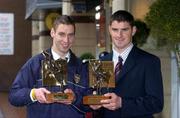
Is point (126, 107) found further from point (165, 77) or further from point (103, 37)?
point (103, 37)

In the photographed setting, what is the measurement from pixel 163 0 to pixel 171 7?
158mm

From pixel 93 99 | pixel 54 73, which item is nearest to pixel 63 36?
pixel 54 73

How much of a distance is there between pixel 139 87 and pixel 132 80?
0.08 meters

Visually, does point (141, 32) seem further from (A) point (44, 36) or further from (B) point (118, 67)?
(A) point (44, 36)

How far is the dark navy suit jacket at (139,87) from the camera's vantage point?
3861mm

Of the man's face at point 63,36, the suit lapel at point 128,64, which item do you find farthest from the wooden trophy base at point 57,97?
the suit lapel at point 128,64

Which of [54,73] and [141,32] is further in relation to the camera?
[141,32]

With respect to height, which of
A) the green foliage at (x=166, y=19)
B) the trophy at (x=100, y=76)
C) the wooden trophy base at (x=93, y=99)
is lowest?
the wooden trophy base at (x=93, y=99)

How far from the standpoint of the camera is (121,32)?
13.0 feet

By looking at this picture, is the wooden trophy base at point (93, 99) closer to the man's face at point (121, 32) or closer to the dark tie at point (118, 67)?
the dark tie at point (118, 67)

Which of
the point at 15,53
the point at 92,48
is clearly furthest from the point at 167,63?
the point at 15,53

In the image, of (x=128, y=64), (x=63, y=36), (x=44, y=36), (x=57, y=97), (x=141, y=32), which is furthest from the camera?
(x=44, y=36)

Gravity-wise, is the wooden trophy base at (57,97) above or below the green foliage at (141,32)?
below

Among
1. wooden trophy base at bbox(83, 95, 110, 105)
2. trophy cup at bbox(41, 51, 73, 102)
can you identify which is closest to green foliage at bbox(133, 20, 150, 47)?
trophy cup at bbox(41, 51, 73, 102)
